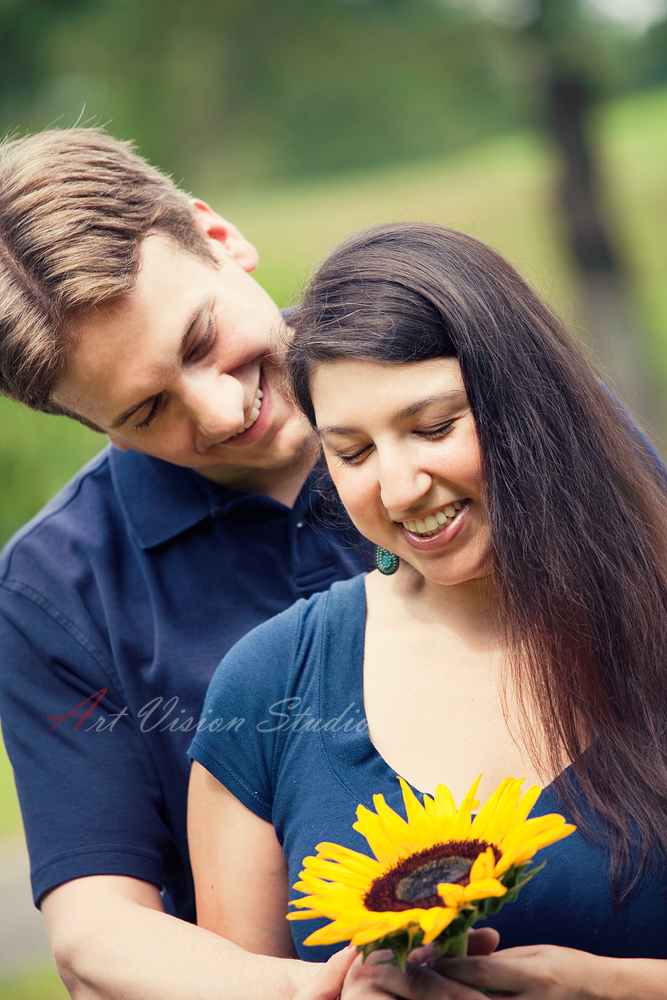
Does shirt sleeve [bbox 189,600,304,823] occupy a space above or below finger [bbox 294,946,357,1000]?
above

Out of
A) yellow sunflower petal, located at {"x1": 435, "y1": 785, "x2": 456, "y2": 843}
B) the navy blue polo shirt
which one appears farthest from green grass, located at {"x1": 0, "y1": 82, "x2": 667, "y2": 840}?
yellow sunflower petal, located at {"x1": 435, "y1": 785, "x2": 456, "y2": 843}

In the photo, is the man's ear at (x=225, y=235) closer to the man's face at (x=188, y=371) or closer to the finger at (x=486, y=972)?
the man's face at (x=188, y=371)

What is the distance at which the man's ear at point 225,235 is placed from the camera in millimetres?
2508

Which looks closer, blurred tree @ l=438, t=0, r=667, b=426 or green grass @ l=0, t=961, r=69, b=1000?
green grass @ l=0, t=961, r=69, b=1000

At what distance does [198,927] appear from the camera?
6.59 ft

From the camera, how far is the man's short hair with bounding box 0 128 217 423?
2121 mm

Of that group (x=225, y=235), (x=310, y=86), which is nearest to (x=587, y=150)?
(x=310, y=86)

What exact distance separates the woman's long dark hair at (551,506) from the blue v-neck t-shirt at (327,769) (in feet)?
0.21

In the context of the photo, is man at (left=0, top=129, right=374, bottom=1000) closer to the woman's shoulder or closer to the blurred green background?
the woman's shoulder

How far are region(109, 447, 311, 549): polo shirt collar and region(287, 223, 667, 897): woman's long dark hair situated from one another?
672mm

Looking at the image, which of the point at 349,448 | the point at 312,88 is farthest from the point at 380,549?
the point at 312,88

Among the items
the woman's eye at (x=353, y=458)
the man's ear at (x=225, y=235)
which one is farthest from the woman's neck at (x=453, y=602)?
the man's ear at (x=225, y=235)

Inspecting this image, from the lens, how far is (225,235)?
256 cm

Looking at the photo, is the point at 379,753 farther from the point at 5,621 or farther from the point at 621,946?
the point at 5,621
